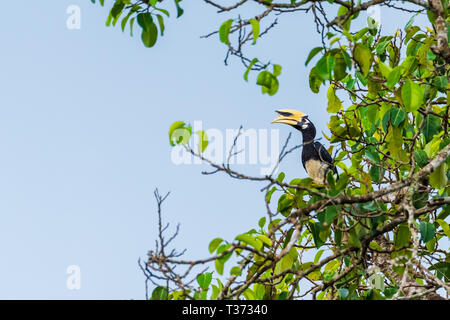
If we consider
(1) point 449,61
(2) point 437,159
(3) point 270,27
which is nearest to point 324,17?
(3) point 270,27

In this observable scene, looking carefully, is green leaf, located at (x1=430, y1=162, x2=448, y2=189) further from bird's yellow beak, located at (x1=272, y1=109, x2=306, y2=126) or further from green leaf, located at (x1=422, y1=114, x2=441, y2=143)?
bird's yellow beak, located at (x1=272, y1=109, x2=306, y2=126)

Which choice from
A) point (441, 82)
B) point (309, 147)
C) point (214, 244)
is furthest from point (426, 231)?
point (309, 147)

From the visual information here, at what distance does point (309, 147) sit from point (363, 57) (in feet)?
7.87

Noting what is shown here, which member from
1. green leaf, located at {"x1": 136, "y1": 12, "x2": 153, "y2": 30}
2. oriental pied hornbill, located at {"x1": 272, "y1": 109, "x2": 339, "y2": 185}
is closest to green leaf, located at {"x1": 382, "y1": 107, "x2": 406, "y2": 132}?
green leaf, located at {"x1": 136, "y1": 12, "x2": 153, "y2": 30}

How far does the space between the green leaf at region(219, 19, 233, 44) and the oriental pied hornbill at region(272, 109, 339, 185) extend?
2.23 meters

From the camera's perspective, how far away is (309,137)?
5.21 metres

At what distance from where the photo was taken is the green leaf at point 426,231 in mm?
2867

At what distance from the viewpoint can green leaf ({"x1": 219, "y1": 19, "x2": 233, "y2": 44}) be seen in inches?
102

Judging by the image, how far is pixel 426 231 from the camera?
288 cm

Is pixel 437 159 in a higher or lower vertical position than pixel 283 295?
higher

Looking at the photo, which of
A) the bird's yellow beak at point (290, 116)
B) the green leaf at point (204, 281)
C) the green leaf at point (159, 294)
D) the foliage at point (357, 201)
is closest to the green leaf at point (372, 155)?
the foliage at point (357, 201)

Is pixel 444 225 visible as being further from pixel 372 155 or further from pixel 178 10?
pixel 178 10
